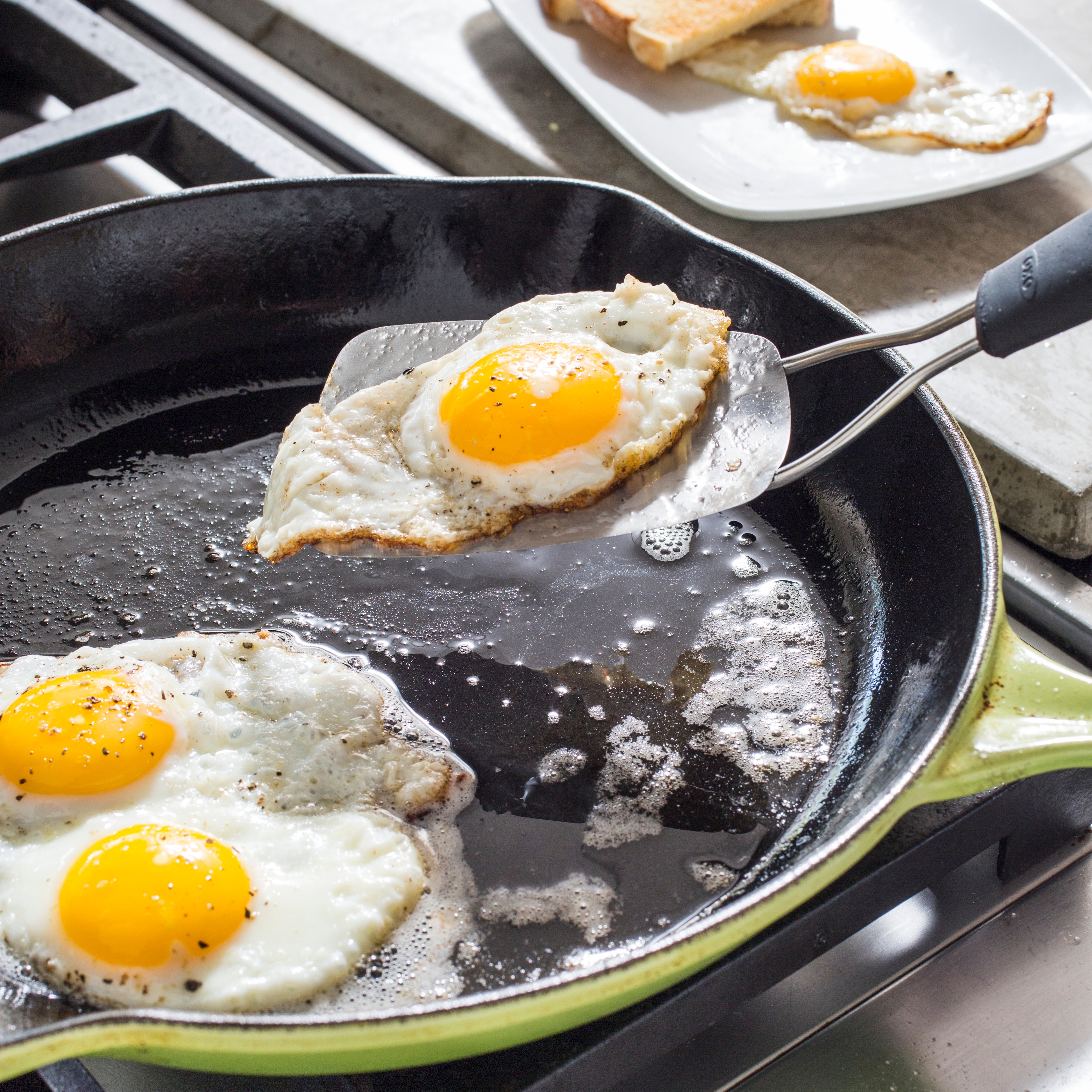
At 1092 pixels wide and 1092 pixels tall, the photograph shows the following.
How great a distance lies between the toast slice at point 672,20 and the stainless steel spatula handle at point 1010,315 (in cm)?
142

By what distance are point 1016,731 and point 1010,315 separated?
517 mm

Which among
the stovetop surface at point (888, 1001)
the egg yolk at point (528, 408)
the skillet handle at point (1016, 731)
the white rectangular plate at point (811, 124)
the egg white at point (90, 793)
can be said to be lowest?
the egg white at point (90, 793)

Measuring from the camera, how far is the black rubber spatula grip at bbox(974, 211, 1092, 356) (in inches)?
48.7

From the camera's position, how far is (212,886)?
3.69 ft

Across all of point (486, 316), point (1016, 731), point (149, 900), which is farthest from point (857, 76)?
point (149, 900)

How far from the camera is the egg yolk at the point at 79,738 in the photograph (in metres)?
1.22

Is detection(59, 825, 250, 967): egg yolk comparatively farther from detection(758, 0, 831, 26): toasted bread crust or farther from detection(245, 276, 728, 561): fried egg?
detection(758, 0, 831, 26): toasted bread crust

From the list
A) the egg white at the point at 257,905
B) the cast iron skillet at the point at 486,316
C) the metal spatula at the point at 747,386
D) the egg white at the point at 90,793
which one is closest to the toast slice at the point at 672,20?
the cast iron skillet at the point at 486,316

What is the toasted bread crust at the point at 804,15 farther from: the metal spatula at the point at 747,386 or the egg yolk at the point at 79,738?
the egg yolk at the point at 79,738

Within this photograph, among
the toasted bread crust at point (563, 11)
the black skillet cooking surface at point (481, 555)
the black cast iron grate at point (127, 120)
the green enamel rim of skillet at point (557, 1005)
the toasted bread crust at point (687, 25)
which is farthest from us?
the toasted bread crust at point (563, 11)

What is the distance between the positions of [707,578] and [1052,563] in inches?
25.2

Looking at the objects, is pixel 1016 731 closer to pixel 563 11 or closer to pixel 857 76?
pixel 857 76

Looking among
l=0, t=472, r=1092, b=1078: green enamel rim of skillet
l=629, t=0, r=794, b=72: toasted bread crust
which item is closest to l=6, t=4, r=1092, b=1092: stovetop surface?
l=0, t=472, r=1092, b=1078: green enamel rim of skillet

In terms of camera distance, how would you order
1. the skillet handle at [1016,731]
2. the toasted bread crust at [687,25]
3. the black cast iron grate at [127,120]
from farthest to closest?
the toasted bread crust at [687,25]
the black cast iron grate at [127,120]
the skillet handle at [1016,731]
